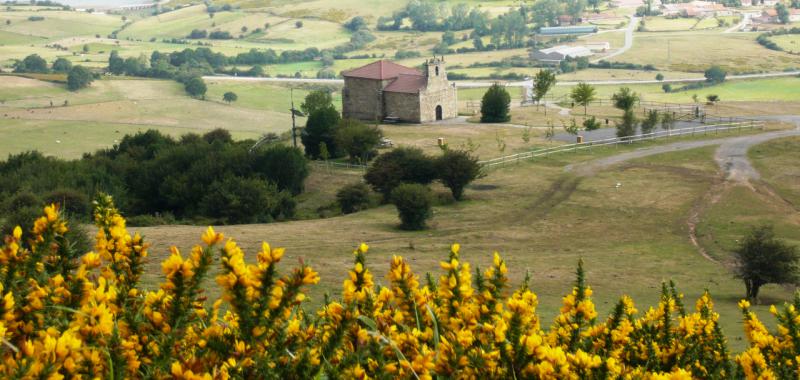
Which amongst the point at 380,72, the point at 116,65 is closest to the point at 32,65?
the point at 116,65

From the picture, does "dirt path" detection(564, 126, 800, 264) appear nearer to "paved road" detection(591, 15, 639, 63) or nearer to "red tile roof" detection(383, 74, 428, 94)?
"red tile roof" detection(383, 74, 428, 94)

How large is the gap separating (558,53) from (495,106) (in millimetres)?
71229

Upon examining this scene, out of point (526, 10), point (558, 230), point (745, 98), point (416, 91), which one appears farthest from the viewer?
point (526, 10)

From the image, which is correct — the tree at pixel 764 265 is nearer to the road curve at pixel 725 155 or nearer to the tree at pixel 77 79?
the road curve at pixel 725 155

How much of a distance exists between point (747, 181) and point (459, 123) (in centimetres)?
2755

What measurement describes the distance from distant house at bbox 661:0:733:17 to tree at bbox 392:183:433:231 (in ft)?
508

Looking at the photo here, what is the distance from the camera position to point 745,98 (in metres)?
99.6

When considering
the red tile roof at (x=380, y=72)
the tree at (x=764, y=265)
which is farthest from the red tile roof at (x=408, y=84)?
the tree at (x=764, y=265)

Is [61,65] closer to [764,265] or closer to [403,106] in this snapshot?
Result: [403,106]

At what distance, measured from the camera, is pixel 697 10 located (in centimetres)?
18788

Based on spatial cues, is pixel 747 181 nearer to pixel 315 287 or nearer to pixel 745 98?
pixel 315 287

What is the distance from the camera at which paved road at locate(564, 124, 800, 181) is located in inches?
2020

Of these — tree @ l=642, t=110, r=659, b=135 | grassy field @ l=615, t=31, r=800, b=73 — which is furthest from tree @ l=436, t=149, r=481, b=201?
grassy field @ l=615, t=31, r=800, b=73

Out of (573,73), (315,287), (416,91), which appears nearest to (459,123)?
(416,91)
